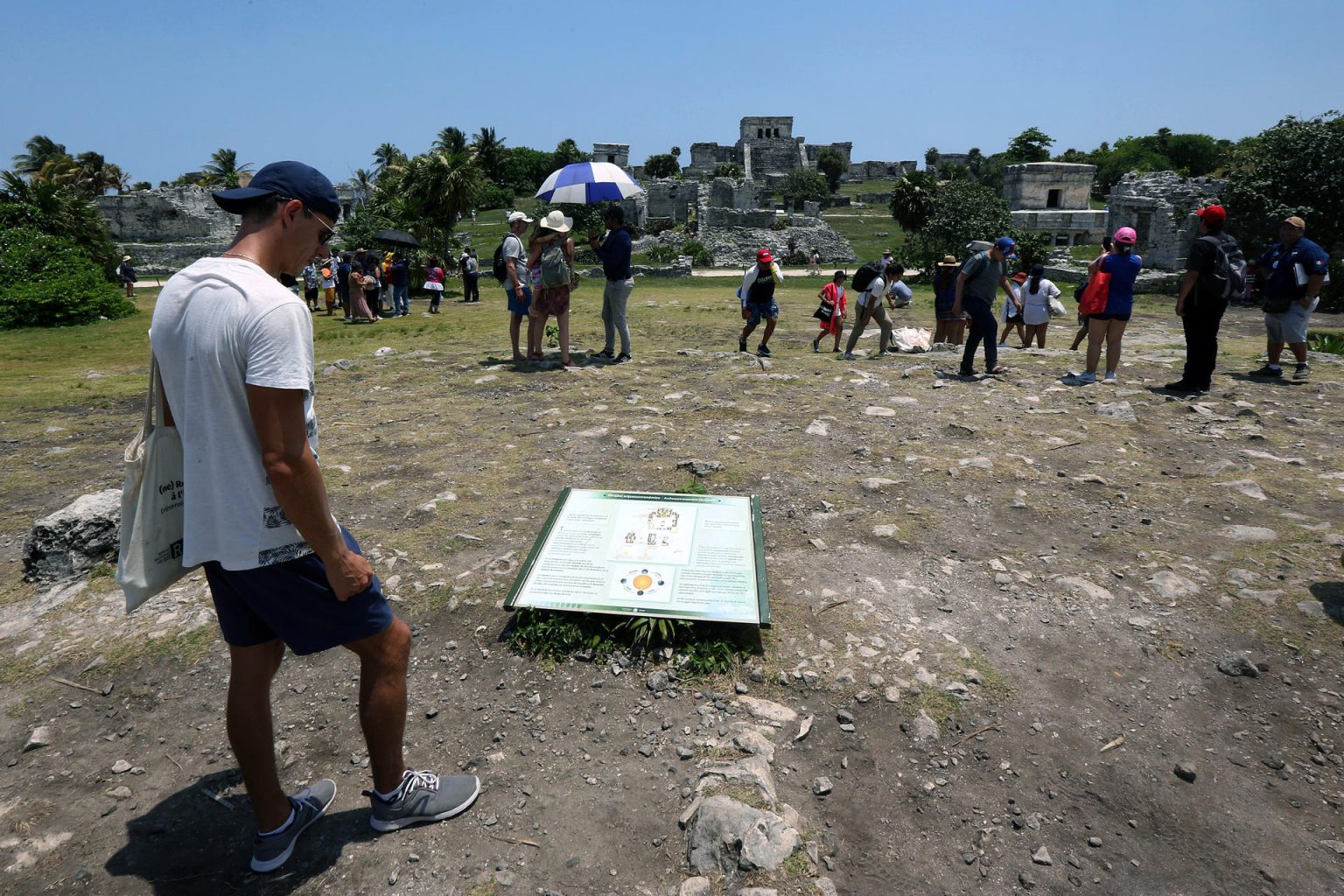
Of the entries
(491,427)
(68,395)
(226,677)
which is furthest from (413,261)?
(226,677)

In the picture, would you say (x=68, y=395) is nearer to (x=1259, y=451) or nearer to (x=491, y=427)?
(x=491, y=427)

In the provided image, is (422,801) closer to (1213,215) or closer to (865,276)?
(1213,215)

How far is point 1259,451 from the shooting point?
19.3 feet

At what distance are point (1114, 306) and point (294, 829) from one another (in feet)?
27.3

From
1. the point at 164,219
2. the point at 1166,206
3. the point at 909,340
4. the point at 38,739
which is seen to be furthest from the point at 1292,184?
the point at 164,219

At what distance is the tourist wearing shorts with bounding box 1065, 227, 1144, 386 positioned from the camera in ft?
25.6

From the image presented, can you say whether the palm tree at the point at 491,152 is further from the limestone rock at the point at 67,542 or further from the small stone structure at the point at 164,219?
the limestone rock at the point at 67,542

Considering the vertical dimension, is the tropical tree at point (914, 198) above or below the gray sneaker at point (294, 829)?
above

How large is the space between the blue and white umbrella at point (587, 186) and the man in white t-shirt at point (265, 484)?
7632mm

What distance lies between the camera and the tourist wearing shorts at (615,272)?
348 inches

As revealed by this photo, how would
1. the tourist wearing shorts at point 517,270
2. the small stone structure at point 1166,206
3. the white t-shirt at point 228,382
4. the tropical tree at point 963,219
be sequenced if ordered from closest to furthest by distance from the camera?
the white t-shirt at point 228,382 → the tourist wearing shorts at point 517,270 → the small stone structure at point 1166,206 → the tropical tree at point 963,219

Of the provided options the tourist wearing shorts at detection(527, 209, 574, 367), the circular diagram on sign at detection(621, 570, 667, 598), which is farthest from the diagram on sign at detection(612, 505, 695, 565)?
the tourist wearing shorts at detection(527, 209, 574, 367)

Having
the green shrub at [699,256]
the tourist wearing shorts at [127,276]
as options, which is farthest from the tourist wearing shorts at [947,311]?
the green shrub at [699,256]

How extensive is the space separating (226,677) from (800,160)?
8626 cm
